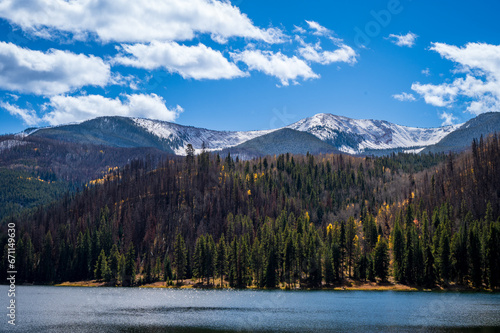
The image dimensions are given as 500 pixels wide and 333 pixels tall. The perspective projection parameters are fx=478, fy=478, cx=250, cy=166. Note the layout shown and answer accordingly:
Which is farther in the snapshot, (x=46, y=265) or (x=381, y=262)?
(x=46, y=265)

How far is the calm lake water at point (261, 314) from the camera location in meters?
70.4

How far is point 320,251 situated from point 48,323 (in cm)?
9738

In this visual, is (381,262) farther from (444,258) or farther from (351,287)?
(444,258)

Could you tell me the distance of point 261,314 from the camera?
286 ft

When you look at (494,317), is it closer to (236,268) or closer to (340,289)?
(340,289)

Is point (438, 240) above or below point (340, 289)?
above

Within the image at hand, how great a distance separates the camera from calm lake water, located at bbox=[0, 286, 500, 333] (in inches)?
2773

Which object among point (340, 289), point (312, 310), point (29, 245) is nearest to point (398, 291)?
point (340, 289)

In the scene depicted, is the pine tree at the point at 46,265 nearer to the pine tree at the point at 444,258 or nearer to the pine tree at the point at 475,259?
the pine tree at the point at 444,258

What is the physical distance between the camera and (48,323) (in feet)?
244

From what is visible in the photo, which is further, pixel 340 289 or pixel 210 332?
Result: pixel 340 289

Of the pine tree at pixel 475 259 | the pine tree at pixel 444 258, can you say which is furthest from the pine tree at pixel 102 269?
the pine tree at pixel 475 259

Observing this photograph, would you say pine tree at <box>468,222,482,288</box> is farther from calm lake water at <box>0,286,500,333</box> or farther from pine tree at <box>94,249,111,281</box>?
pine tree at <box>94,249,111,281</box>

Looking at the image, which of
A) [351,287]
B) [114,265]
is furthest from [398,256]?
[114,265]
